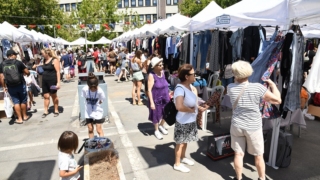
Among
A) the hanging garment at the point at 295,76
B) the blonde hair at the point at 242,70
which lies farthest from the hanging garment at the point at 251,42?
the blonde hair at the point at 242,70

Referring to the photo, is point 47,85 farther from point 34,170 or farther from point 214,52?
point 214,52

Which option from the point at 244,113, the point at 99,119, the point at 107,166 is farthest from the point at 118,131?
the point at 244,113

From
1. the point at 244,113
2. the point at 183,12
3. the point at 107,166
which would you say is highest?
the point at 183,12

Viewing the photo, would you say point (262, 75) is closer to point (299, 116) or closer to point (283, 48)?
point (283, 48)

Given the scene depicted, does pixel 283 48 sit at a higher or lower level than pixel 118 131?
higher

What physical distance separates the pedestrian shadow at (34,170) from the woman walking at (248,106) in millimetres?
2988

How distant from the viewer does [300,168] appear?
3.81 meters

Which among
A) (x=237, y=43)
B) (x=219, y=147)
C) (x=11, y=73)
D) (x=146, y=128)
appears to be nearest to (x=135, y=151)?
(x=146, y=128)

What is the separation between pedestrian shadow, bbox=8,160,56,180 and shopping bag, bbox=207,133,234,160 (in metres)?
2.72

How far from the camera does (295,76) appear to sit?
335cm

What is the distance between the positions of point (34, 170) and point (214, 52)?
16.3ft

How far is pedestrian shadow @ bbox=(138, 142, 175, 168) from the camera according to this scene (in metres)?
4.04

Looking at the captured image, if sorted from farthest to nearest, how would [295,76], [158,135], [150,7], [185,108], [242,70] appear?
1. [150,7]
2. [158,135]
3. [295,76]
4. [185,108]
5. [242,70]

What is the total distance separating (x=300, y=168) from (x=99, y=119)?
3.49 m
